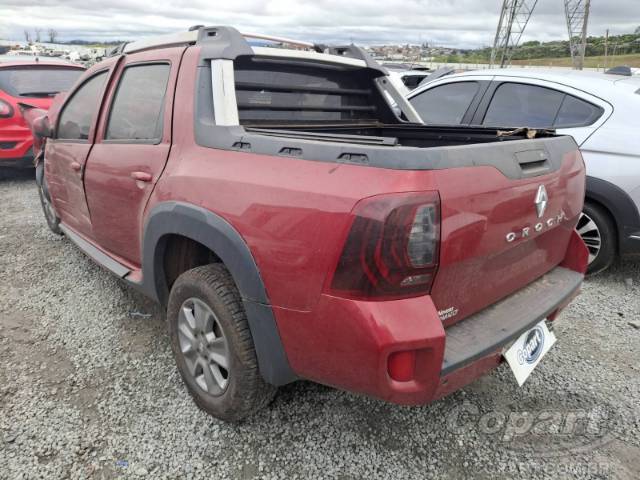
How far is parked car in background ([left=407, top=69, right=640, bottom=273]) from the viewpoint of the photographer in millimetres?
3787

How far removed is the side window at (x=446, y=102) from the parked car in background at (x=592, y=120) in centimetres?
1

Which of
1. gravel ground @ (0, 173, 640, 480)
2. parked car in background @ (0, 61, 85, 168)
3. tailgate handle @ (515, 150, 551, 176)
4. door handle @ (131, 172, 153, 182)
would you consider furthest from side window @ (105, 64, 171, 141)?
parked car in background @ (0, 61, 85, 168)

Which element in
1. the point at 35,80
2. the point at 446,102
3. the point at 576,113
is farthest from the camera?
the point at 35,80

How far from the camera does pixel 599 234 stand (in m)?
3.95

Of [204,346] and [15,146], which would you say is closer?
[204,346]

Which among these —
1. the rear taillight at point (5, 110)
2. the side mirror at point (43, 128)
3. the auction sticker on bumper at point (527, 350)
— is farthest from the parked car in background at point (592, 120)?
the rear taillight at point (5, 110)

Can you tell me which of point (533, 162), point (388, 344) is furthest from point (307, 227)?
point (533, 162)

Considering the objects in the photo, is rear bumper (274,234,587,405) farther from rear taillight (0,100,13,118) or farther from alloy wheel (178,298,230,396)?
rear taillight (0,100,13,118)

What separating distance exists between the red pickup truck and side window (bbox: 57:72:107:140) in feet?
0.47

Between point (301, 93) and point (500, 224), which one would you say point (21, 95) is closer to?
point (301, 93)

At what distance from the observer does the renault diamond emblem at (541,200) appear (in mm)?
2096

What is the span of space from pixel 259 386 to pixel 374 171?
1.07m

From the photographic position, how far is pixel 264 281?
6.20 feet

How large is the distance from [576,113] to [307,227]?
3.38 metres
